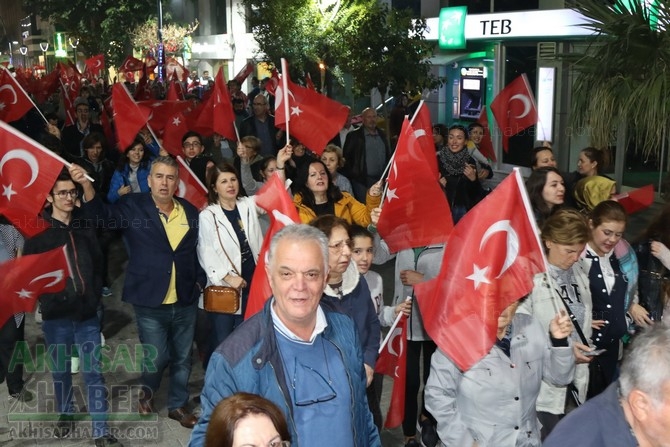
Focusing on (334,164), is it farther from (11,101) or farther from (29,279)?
(11,101)

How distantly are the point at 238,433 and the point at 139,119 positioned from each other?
7.67m

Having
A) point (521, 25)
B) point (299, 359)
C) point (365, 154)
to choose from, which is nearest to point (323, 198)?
point (299, 359)

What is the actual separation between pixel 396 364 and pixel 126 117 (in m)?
5.63

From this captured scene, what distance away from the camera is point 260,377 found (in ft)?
10.3

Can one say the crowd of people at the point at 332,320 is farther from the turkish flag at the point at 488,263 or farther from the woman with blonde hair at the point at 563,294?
the turkish flag at the point at 488,263

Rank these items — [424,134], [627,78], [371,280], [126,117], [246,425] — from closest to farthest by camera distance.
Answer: [246,425], [371,280], [627,78], [424,134], [126,117]

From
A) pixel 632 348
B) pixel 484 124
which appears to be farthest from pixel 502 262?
pixel 484 124

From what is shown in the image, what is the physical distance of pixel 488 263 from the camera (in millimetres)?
4285

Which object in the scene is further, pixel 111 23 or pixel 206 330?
→ pixel 111 23

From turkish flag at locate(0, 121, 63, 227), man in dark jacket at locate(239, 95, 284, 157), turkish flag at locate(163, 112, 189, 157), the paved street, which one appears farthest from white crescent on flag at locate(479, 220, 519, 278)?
man in dark jacket at locate(239, 95, 284, 157)

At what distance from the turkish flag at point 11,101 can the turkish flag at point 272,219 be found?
24.4 ft

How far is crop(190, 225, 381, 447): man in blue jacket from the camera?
10.3 ft

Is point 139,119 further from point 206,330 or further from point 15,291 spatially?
point 15,291

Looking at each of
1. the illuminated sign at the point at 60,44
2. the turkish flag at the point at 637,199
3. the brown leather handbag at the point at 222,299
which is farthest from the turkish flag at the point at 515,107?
the illuminated sign at the point at 60,44
